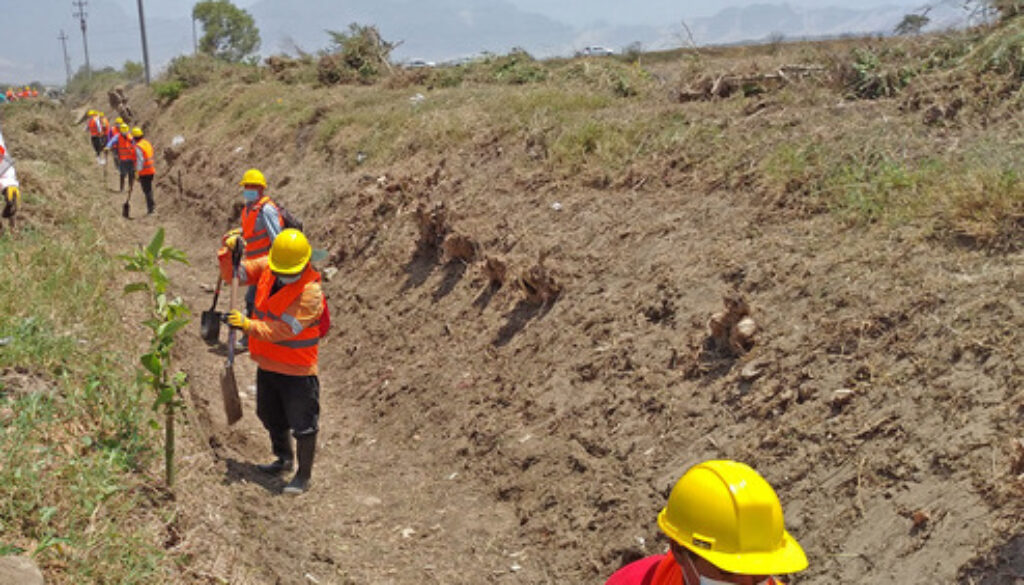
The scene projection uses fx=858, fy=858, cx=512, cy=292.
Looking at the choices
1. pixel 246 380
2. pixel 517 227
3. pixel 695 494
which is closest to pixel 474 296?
pixel 517 227

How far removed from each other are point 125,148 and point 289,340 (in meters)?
13.2

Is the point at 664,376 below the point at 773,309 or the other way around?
below

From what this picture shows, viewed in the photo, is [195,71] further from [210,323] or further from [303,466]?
[303,466]

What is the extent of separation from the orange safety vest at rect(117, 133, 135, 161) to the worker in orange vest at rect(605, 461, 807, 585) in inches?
640

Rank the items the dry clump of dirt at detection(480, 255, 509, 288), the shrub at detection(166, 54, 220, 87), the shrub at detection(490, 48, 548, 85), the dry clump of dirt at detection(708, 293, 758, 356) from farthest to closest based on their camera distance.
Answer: the shrub at detection(166, 54, 220, 87) < the shrub at detection(490, 48, 548, 85) < the dry clump of dirt at detection(480, 255, 509, 288) < the dry clump of dirt at detection(708, 293, 758, 356)

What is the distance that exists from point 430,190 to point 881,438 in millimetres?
6749

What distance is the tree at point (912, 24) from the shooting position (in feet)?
27.6

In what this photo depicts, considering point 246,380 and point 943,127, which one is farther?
point 246,380

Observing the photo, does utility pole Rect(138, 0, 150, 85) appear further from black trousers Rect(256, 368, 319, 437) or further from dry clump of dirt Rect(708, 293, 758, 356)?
dry clump of dirt Rect(708, 293, 758, 356)

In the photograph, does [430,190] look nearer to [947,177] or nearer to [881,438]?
[947,177]

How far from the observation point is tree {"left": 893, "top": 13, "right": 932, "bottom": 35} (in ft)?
27.6

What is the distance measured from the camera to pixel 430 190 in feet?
32.5

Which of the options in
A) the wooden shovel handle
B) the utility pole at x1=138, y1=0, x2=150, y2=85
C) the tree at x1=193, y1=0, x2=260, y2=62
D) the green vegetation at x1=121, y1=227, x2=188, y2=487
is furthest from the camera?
the tree at x1=193, y1=0, x2=260, y2=62

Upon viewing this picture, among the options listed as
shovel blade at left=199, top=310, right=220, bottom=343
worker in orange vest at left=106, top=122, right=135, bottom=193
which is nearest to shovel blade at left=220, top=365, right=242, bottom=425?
shovel blade at left=199, top=310, right=220, bottom=343
